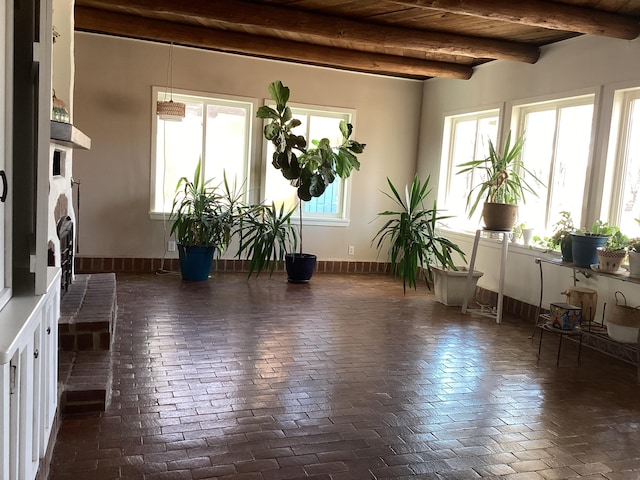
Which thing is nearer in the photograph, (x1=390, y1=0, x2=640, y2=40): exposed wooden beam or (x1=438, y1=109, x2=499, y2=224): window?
(x1=390, y1=0, x2=640, y2=40): exposed wooden beam

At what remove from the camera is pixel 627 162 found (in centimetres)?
454

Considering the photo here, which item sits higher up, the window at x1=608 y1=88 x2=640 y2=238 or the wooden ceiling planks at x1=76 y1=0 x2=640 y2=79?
the wooden ceiling planks at x1=76 y1=0 x2=640 y2=79

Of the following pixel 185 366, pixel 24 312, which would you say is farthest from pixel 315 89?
pixel 24 312

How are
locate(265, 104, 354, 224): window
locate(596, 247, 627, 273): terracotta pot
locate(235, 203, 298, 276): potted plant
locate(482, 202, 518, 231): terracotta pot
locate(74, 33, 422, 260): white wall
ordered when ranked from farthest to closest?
1. locate(265, 104, 354, 224): window
2. locate(235, 203, 298, 276): potted plant
3. locate(74, 33, 422, 260): white wall
4. locate(482, 202, 518, 231): terracotta pot
5. locate(596, 247, 627, 273): terracotta pot

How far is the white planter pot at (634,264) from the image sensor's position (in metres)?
3.84

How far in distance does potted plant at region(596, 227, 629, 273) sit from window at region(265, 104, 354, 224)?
367cm

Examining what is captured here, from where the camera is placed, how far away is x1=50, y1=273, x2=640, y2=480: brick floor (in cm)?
245

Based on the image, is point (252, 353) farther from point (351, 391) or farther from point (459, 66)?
point (459, 66)

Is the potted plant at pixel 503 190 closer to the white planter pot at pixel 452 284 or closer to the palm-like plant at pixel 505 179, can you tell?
the palm-like plant at pixel 505 179

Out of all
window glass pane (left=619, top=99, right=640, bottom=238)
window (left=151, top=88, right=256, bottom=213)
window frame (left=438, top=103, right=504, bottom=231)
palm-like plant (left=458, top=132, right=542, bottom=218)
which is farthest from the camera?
window frame (left=438, top=103, right=504, bottom=231)

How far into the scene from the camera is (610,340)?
4129mm

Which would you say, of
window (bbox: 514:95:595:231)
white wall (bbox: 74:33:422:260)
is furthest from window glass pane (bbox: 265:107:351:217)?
window (bbox: 514:95:595:231)

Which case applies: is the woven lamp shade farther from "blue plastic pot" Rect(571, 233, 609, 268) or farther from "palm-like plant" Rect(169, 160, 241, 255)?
"blue plastic pot" Rect(571, 233, 609, 268)

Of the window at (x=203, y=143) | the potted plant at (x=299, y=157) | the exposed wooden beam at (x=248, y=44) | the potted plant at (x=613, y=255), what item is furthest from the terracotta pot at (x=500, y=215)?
the window at (x=203, y=143)
